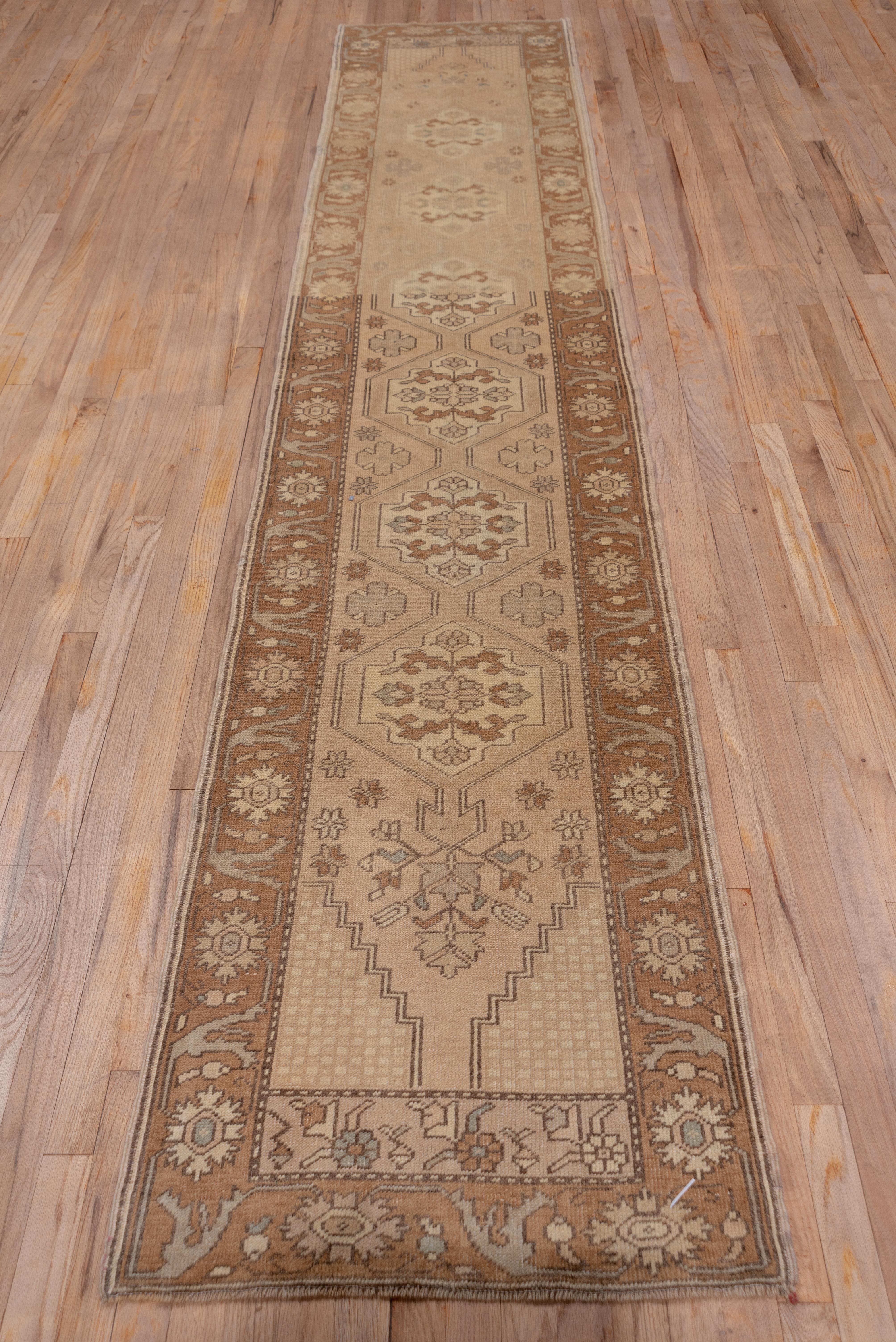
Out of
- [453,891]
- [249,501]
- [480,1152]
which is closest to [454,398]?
[249,501]

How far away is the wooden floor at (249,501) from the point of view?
1375 mm

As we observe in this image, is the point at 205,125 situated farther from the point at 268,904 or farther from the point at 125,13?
the point at 268,904

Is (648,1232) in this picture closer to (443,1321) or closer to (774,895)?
(443,1321)

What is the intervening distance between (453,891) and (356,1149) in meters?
0.39

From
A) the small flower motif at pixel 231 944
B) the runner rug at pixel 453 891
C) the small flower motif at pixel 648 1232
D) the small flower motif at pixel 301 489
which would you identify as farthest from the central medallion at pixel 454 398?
the small flower motif at pixel 648 1232

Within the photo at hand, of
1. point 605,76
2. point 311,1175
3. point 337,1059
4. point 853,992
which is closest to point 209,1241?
point 311,1175

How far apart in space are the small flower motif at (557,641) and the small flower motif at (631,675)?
0.27ft

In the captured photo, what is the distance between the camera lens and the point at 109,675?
198 cm

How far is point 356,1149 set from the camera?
1.40 meters

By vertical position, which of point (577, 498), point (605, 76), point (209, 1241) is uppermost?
point (605, 76)

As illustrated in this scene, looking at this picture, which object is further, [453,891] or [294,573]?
[294,573]

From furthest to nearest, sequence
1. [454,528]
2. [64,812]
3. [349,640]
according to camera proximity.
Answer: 1. [454,528]
2. [349,640]
3. [64,812]

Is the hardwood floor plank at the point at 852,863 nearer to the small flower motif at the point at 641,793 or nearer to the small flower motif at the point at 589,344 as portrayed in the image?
the small flower motif at the point at 641,793

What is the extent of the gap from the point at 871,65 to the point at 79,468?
320 centimetres
